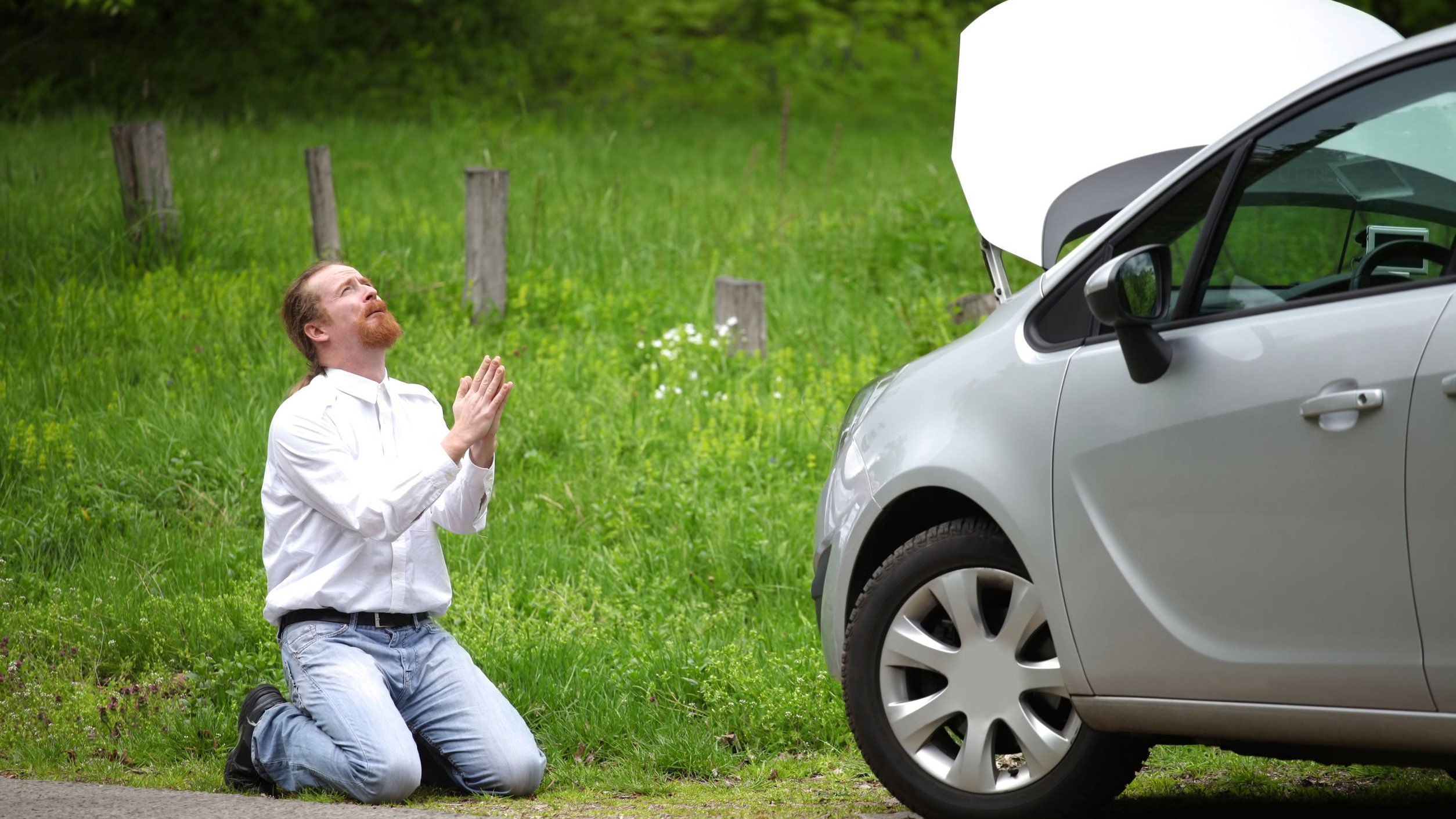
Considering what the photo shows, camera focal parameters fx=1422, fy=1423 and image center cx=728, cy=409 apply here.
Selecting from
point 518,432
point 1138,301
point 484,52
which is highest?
point 484,52

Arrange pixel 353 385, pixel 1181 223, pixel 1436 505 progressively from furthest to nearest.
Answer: pixel 353 385, pixel 1181 223, pixel 1436 505

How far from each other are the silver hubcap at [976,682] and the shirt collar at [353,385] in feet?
6.21

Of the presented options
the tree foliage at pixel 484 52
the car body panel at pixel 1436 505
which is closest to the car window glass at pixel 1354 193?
the car body panel at pixel 1436 505

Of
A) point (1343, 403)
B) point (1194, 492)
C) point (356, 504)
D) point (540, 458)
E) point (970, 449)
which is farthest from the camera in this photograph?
point (540, 458)

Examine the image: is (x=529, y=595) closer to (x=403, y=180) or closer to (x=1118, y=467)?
(x=1118, y=467)

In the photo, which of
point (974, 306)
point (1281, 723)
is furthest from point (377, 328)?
point (974, 306)

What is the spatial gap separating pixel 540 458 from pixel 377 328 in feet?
7.69

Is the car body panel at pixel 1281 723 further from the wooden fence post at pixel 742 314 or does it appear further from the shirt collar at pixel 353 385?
the wooden fence post at pixel 742 314

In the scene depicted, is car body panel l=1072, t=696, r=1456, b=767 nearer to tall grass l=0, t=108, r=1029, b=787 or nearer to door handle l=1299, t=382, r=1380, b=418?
door handle l=1299, t=382, r=1380, b=418

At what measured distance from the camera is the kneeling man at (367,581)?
4.08 m

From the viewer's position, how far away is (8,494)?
246 inches

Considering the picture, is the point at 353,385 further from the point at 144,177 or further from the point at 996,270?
the point at 144,177

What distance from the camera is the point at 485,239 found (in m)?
8.53

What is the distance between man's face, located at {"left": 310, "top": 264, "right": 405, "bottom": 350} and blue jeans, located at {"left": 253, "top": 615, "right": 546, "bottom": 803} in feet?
2.86
